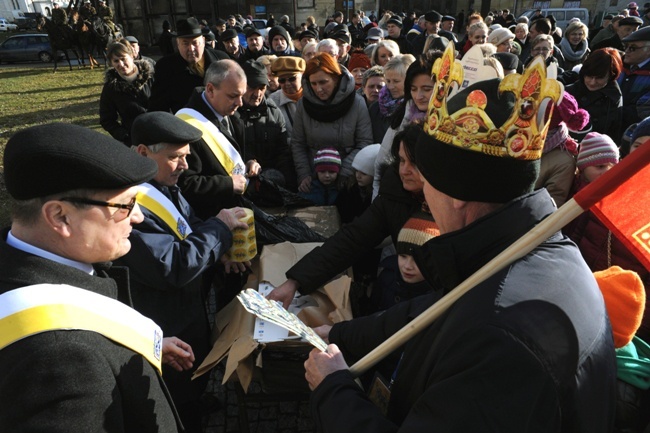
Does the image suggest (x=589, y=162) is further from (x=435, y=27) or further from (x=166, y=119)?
(x=435, y=27)

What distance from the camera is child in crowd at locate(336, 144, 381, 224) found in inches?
143

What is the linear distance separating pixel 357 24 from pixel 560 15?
32.2 feet

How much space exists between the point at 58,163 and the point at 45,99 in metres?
13.3

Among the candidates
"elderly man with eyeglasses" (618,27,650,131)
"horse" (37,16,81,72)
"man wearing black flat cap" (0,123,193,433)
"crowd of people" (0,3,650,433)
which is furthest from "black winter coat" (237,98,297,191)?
"horse" (37,16,81,72)

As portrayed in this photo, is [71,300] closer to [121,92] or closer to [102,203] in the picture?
[102,203]

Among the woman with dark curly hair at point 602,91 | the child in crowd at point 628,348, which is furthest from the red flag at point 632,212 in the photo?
the woman with dark curly hair at point 602,91

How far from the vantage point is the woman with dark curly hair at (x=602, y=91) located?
4477 mm

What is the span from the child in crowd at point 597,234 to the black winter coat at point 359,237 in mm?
1071

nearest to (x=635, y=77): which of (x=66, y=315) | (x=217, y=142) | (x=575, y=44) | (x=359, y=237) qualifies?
(x=575, y=44)

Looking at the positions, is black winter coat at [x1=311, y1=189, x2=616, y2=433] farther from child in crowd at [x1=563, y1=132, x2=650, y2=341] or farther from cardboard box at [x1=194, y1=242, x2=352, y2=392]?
child in crowd at [x1=563, y1=132, x2=650, y2=341]

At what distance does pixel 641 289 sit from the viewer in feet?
5.24

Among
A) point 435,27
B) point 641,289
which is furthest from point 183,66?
point 435,27

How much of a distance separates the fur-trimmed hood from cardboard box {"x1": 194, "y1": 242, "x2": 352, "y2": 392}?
3.48 metres

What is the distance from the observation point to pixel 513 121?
4.19 ft
